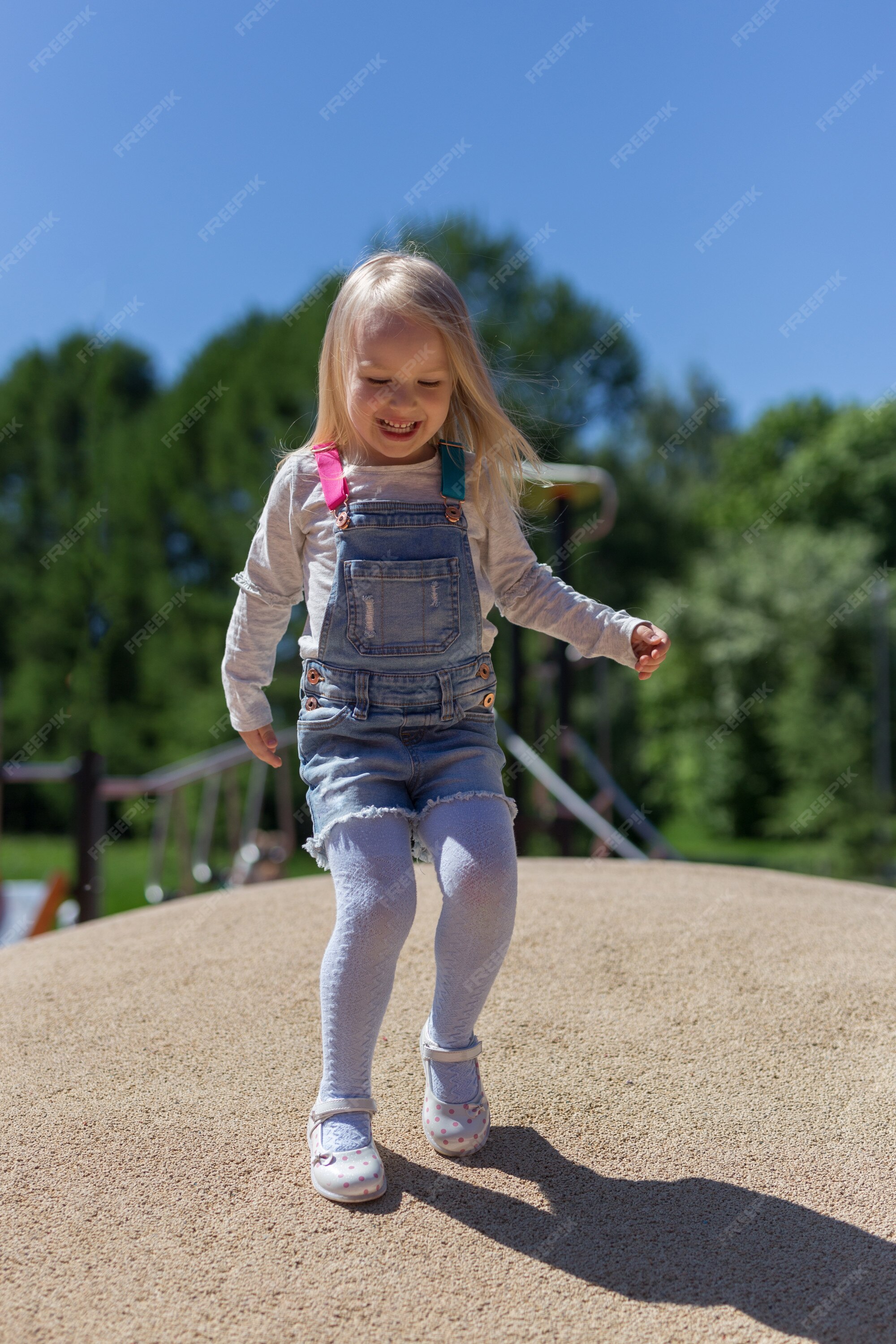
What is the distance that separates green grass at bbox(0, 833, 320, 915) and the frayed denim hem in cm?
1540

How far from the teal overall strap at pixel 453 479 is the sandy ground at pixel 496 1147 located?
1091 millimetres

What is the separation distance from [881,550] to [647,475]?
564cm

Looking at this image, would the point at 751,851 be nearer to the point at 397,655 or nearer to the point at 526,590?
the point at 526,590

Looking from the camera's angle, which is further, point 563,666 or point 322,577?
point 563,666

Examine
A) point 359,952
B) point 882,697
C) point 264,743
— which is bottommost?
point 882,697

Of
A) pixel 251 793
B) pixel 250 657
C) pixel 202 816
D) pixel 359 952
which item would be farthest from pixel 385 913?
pixel 251 793

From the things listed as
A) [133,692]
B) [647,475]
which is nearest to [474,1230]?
[133,692]

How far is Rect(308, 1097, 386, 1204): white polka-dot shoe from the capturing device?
1.72 m

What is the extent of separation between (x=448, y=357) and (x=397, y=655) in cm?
53

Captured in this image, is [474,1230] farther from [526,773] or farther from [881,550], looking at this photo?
[881,550]

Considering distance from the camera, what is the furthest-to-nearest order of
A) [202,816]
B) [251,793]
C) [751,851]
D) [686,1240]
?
[751,851], [251,793], [202,816], [686,1240]

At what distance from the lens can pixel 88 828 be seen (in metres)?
5.39

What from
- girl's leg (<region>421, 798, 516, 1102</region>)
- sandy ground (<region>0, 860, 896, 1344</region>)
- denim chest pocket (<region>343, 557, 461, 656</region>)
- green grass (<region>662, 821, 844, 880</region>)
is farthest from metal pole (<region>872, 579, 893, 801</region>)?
denim chest pocket (<region>343, 557, 461, 656</region>)

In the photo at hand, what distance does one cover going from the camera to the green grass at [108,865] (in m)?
18.5
